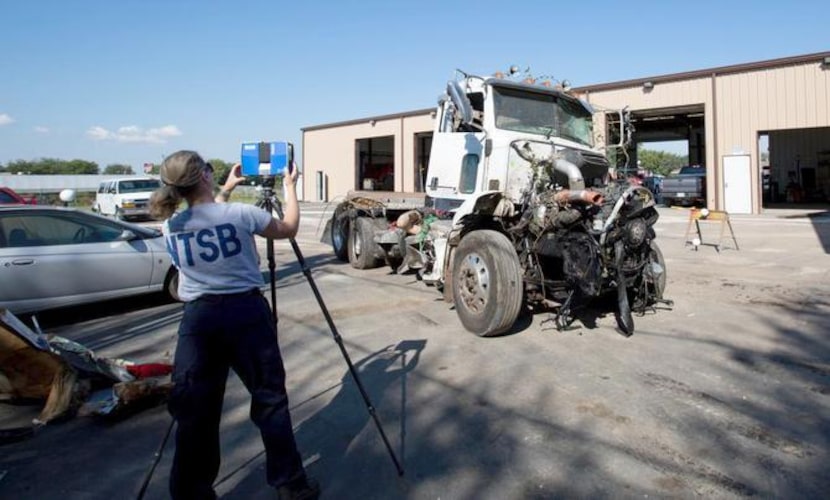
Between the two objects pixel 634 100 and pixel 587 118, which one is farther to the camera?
pixel 634 100

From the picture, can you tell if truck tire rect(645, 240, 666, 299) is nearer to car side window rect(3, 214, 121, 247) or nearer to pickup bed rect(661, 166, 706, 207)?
car side window rect(3, 214, 121, 247)

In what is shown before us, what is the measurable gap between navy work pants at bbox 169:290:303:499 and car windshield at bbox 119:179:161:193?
81.5 feet

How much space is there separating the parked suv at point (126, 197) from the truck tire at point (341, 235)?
47.8ft

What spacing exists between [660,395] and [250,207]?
129 inches

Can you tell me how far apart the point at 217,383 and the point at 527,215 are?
404 centimetres

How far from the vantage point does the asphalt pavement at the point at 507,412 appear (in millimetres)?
3236

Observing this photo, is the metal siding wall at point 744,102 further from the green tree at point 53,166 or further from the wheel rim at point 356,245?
the green tree at point 53,166

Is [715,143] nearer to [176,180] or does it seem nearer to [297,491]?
[297,491]

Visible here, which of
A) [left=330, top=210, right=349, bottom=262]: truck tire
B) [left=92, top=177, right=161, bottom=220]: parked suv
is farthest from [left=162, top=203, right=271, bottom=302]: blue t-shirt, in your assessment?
[left=92, top=177, right=161, bottom=220]: parked suv

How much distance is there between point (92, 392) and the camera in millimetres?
4473

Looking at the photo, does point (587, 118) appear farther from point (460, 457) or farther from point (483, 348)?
point (460, 457)

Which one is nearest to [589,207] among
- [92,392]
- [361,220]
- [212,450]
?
[212,450]

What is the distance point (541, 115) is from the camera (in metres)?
7.38

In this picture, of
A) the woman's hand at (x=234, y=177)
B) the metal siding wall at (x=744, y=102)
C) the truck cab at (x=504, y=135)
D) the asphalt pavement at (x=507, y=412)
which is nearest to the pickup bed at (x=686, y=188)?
the metal siding wall at (x=744, y=102)
